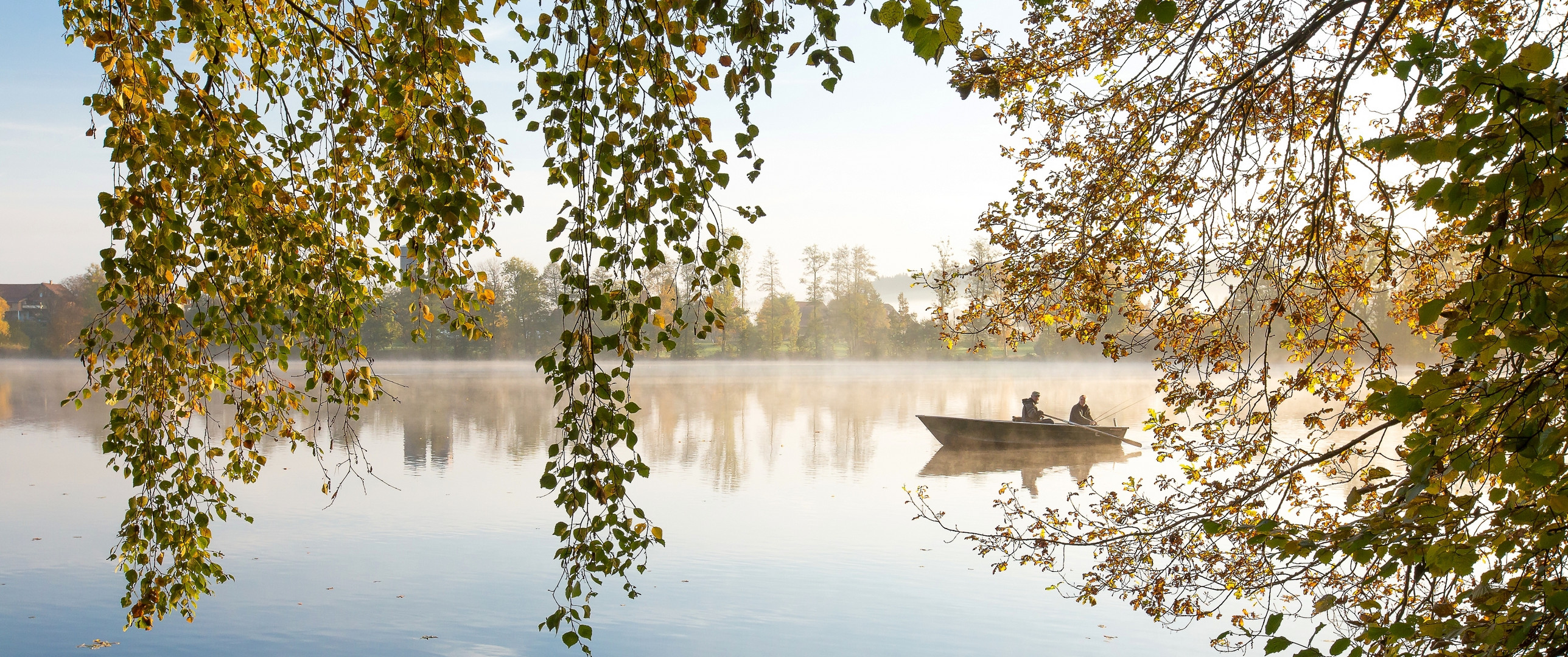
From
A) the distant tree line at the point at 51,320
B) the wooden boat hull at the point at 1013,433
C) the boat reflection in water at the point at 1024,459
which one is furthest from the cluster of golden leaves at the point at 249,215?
the distant tree line at the point at 51,320

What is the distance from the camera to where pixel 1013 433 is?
16359mm

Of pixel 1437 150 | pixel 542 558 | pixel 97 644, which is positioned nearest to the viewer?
pixel 1437 150

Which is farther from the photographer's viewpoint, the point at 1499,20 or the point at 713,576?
the point at 713,576

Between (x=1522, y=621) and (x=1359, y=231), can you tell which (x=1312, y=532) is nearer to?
(x=1522, y=621)

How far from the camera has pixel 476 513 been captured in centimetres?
1105

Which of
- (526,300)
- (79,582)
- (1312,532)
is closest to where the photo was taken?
(1312,532)

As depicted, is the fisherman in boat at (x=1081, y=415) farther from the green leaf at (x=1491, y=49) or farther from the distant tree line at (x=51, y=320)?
the distant tree line at (x=51, y=320)

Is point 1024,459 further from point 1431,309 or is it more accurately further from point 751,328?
point 751,328

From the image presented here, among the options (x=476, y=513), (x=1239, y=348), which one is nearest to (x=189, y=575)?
(x=1239, y=348)

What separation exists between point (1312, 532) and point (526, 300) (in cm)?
5948

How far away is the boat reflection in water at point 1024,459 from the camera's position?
48.0ft

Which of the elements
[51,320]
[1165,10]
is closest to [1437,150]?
[1165,10]

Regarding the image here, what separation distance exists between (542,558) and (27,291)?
8214cm

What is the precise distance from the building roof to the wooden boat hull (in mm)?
74248
